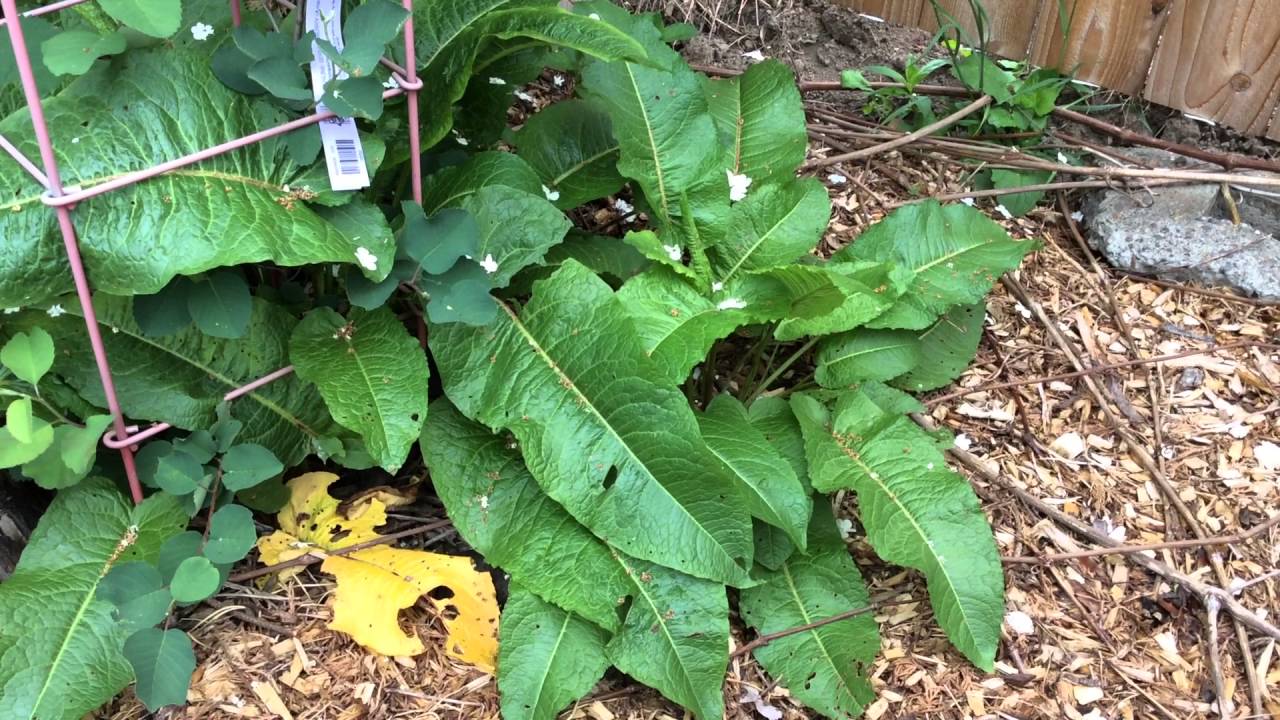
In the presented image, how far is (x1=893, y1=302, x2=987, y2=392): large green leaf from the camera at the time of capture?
232cm

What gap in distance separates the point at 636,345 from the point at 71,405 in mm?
998

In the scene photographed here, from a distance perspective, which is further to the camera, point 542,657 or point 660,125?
point 660,125

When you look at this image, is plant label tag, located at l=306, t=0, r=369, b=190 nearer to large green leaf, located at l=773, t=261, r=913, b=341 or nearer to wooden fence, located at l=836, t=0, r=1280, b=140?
large green leaf, located at l=773, t=261, r=913, b=341

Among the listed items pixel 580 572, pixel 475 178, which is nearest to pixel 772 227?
pixel 475 178

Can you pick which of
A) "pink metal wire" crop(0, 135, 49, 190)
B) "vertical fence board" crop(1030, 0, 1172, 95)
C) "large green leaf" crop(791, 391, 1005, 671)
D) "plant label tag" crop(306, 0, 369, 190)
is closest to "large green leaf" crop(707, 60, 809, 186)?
"large green leaf" crop(791, 391, 1005, 671)

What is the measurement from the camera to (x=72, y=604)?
5.43 ft

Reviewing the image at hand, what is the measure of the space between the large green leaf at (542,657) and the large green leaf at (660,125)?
3.00 ft

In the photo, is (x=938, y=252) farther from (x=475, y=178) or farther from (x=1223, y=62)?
(x=1223, y=62)

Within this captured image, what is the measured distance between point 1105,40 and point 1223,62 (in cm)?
32

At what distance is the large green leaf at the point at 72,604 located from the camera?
1.57m

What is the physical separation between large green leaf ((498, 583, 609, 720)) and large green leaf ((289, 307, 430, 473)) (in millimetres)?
351

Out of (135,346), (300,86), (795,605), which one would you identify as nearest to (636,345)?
(795,605)

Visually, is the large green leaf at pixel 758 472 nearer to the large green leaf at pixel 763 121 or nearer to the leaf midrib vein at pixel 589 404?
the leaf midrib vein at pixel 589 404

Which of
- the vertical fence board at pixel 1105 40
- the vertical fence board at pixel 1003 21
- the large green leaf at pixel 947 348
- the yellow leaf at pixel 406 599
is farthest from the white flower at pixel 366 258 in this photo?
the vertical fence board at pixel 1105 40
